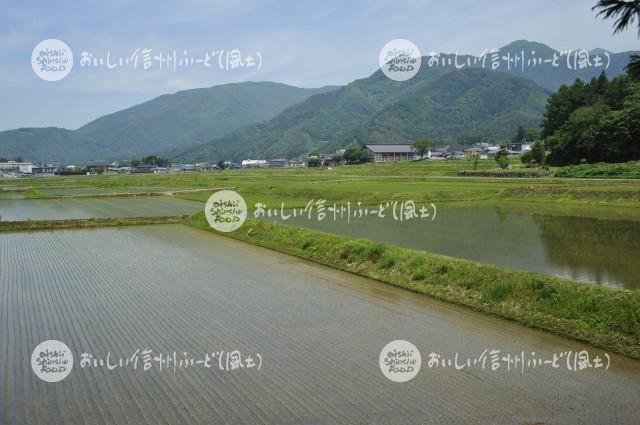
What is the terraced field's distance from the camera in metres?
28.7

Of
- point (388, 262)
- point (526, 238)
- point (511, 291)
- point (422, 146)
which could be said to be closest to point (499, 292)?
point (511, 291)

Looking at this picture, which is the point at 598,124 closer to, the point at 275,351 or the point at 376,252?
the point at 376,252

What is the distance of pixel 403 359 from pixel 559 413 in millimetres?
2175

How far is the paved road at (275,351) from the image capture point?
568 cm

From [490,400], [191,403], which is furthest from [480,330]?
[191,403]

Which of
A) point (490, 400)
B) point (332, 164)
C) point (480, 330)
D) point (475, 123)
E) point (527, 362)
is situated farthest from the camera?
point (475, 123)

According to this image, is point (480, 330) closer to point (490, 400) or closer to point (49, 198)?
point (490, 400)

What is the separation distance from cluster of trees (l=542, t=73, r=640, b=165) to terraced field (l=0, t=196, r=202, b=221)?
3182cm

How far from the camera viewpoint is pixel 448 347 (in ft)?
25.0

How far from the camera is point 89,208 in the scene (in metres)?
33.2

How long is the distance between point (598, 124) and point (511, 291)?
4049 centimetres

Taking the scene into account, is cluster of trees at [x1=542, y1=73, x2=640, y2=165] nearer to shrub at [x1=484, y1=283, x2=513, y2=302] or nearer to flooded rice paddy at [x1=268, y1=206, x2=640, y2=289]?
flooded rice paddy at [x1=268, y1=206, x2=640, y2=289]

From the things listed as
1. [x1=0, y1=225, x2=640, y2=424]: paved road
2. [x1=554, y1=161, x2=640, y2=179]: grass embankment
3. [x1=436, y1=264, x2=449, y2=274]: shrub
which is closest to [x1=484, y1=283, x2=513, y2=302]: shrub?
[x1=0, y1=225, x2=640, y2=424]: paved road

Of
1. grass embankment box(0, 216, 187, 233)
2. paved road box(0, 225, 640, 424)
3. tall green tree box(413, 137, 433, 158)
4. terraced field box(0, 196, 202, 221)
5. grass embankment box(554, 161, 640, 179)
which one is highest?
tall green tree box(413, 137, 433, 158)
